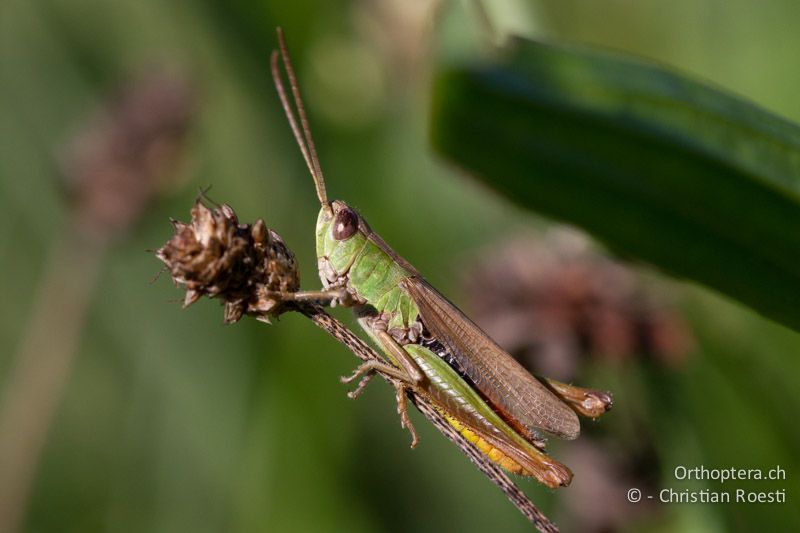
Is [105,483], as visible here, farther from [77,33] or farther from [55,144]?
[77,33]

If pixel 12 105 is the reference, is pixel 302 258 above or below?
below

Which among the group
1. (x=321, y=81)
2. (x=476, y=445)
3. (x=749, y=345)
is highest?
(x=321, y=81)

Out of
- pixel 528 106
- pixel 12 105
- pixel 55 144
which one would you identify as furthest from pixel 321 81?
pixel 528 106

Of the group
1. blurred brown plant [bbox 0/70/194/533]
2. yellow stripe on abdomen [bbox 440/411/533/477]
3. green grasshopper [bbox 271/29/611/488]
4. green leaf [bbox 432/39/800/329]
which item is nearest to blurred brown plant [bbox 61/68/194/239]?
blurred brown plant [bbox 0/70/194/533]

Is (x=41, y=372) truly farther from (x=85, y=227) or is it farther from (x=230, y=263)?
(x=230, y=263)

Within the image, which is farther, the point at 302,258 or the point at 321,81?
the point at 321,81

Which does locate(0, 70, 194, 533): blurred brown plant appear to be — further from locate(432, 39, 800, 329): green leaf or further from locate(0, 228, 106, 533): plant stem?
locate(432, 39, 800, 329): green leaf

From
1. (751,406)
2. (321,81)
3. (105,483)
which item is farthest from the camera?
(105,483)

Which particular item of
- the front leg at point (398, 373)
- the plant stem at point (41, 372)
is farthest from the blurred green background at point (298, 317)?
the front leg at point (398, 373)
